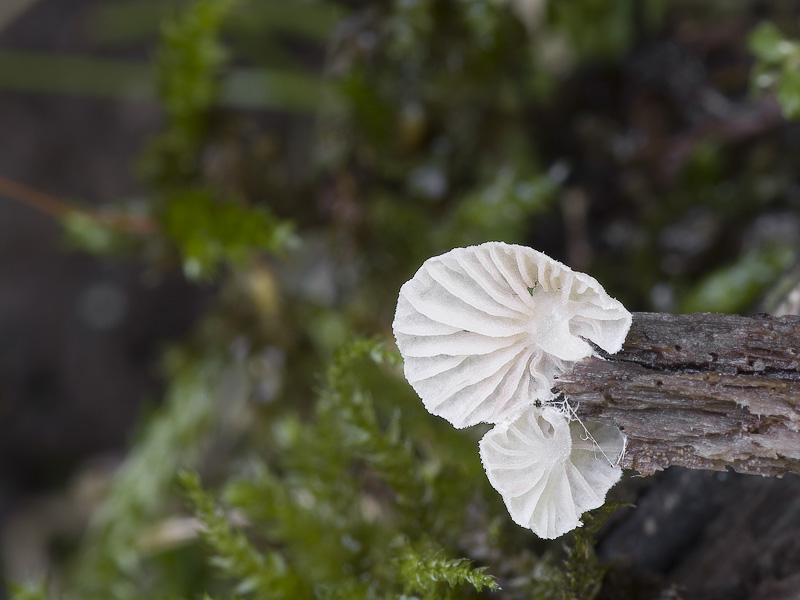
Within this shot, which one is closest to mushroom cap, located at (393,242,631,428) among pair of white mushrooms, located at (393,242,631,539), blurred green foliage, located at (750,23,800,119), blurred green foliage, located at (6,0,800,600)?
pair of white mushrooms, located at (393,242,631,539)

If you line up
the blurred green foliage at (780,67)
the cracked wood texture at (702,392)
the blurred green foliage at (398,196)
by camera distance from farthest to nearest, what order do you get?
the blurred green foliage at (398,196), the blurred green foliage at (780,67), the cracked wood texture at (702,392)

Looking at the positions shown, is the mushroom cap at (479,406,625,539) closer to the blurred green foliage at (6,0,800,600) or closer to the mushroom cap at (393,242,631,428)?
the mushroom cap at (393,242,631,428)

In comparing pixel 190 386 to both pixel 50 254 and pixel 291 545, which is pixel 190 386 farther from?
pixel 50 254

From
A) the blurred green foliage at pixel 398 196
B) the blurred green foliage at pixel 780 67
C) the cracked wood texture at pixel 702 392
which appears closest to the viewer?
the cracked wood texture at pixel 702 392

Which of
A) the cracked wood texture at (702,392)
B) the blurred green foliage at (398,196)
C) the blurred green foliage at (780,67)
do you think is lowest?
the blurred green foliage at (398,196)

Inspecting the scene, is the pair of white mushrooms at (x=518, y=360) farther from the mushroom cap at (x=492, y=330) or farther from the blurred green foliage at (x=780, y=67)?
the blurred green foliage at (x=780, y=67)

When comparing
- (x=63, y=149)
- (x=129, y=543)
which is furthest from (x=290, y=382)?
(x=63, y=149)

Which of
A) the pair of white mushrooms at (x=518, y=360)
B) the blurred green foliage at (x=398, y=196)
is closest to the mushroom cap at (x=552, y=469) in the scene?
the pair of white mushrooms at (x=518, y=360)
